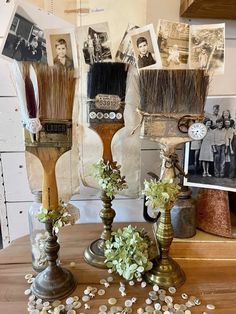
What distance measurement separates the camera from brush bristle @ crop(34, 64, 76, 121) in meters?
0.52

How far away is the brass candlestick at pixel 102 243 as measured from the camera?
66cm

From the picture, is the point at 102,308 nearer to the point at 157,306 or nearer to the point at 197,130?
the point at 157,306

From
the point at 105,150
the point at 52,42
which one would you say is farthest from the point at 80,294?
the point at 52,42

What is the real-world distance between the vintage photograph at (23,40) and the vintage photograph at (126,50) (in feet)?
0.63

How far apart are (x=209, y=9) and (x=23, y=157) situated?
622 mm

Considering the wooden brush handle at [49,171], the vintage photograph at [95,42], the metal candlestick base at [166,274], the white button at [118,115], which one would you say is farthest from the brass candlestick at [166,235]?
the vintage photograph at [95,42]

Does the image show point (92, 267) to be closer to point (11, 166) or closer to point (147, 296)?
point (147, 296)

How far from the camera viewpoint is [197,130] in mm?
566

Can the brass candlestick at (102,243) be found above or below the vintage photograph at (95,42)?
below

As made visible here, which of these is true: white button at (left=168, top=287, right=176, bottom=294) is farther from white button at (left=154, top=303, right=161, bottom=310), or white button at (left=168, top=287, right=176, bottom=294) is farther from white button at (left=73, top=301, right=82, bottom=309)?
white button at (left=73, top=301, right=82, bottom=309)

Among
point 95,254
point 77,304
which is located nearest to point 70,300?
point 77,304

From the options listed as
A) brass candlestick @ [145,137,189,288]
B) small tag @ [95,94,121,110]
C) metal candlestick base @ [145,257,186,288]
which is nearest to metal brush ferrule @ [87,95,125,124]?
small tag @ [95,94,121,110]

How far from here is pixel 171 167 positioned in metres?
0.60

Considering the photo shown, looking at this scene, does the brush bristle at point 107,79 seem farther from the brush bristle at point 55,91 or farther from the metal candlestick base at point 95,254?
the metal candlestick base at point 95,254
